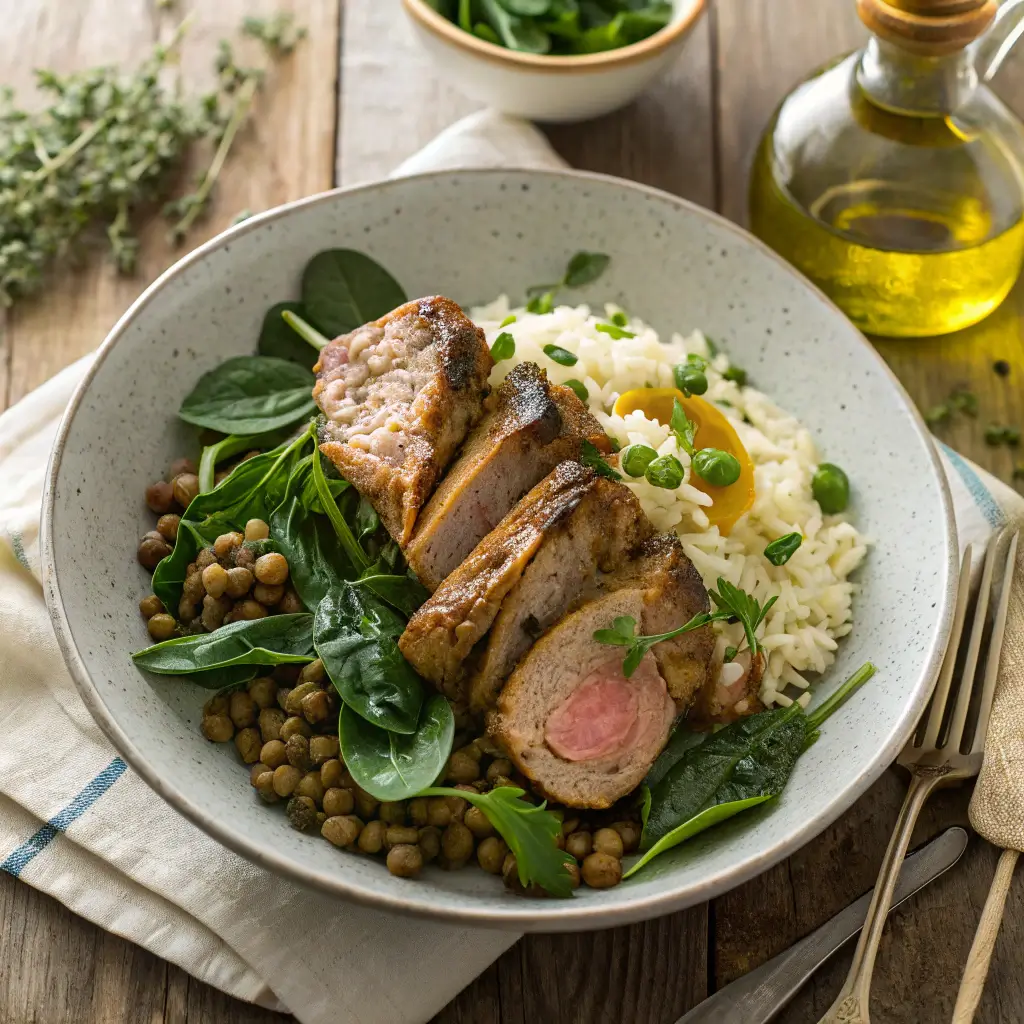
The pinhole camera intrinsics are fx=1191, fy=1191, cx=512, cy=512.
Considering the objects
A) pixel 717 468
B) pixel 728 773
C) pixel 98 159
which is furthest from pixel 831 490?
pixel 98 159

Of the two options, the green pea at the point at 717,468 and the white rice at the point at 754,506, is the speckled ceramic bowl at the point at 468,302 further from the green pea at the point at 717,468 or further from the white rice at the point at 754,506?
the green pea at the point at 717,468

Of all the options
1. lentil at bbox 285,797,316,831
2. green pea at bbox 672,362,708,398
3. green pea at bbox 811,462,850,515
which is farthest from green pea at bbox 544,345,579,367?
lentil at bbox 285,797,316,831

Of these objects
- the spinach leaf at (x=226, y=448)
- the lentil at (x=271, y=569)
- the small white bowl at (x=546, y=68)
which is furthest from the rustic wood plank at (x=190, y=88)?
the lentil at (x=271, y=569)

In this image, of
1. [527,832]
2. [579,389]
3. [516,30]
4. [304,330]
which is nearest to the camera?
[527,832]

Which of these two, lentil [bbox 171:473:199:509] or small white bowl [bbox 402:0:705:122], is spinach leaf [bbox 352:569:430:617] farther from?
small white bowl [bbox 402:0:705:122]

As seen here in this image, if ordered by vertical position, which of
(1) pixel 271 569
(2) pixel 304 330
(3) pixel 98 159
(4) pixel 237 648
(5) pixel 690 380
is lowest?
(4) pixel 237 648

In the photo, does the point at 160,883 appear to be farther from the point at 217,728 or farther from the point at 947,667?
the point at 947,667
